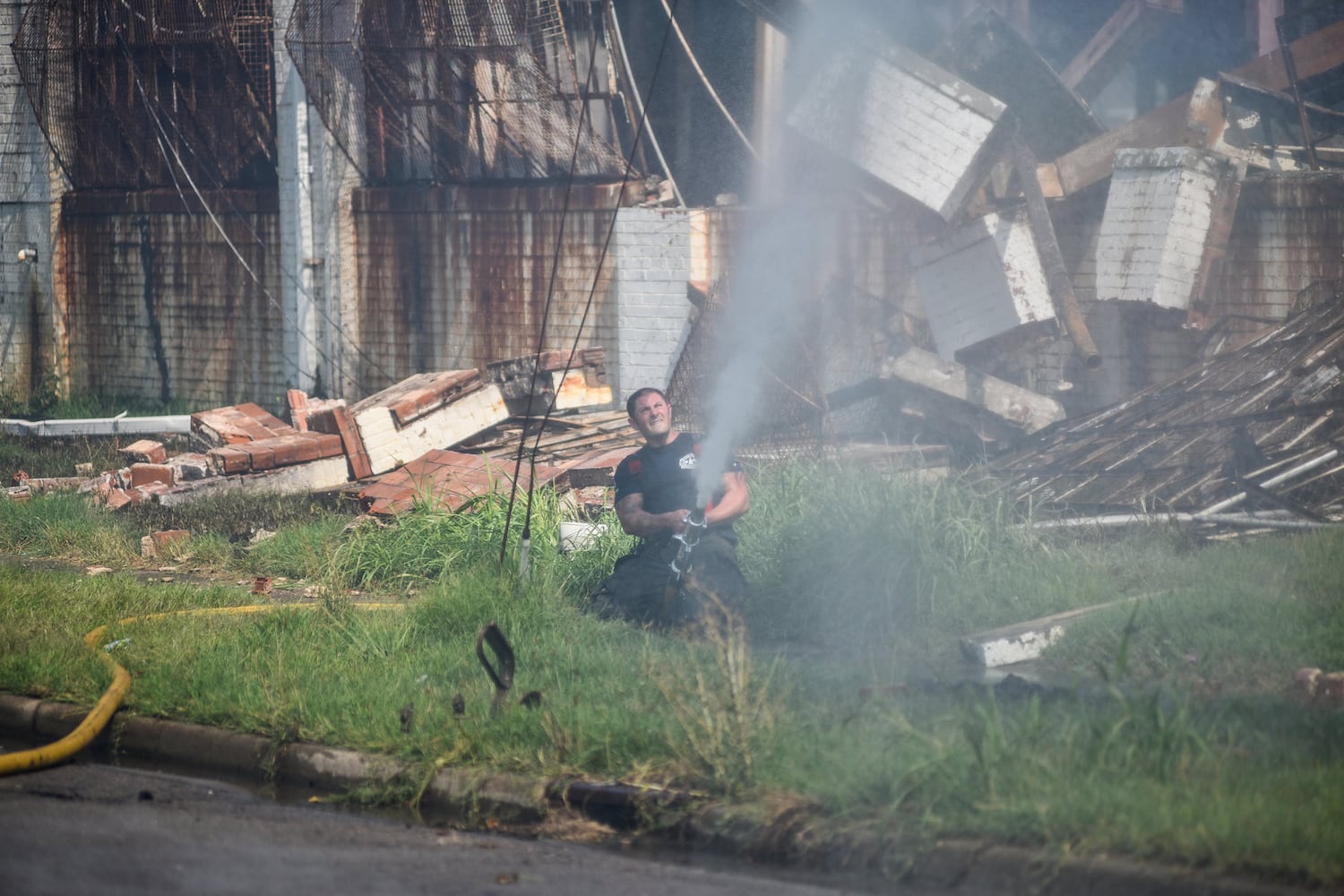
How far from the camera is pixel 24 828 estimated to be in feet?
15.3

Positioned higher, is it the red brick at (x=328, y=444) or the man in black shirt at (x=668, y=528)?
the red brick at (x=328, y=444)

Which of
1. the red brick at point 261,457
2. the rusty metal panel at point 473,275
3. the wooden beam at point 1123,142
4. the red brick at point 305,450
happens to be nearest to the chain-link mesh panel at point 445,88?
the rusty metal panel at point 473,275

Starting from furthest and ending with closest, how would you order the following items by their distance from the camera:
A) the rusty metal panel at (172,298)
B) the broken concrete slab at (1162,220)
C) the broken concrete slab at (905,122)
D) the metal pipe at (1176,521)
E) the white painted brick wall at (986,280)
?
the rusty metal panel at (172,298) → the broken concrete slab at (905,122) → the white painted brick wall at (986,280) → the broken concrete slab at (1162,220) → the metal pipe at (1176,521)

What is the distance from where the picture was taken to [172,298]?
48.2 ft

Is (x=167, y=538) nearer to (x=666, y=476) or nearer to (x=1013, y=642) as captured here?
(x=666, y=476)

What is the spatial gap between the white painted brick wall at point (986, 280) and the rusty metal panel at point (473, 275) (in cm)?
300

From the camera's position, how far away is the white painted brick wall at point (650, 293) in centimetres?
1138

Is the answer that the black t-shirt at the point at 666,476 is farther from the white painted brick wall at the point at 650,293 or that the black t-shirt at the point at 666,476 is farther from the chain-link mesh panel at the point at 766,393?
the white painted brick wall at the point at 650,293

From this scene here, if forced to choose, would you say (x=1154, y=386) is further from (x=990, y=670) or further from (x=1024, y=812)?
(x=1024, y=812)

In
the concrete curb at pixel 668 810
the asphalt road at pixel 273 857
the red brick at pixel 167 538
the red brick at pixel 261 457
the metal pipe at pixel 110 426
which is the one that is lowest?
the asphalt road at pixel 273 857

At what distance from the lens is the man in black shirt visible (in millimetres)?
6594

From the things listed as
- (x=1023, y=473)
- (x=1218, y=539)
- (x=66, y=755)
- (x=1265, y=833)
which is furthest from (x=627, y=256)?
(x=1265, y=833)

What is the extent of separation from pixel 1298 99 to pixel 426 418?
7623 mm

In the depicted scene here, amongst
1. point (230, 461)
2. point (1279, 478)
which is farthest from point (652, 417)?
point (230, 461)
